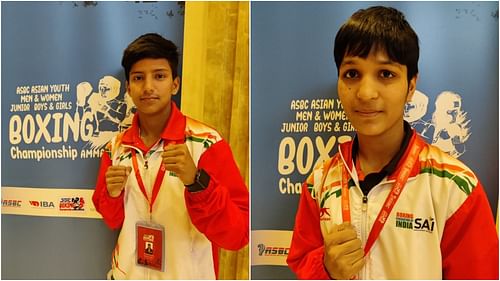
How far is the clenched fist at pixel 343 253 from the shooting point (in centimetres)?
109

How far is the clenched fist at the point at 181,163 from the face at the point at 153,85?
0.44 ft

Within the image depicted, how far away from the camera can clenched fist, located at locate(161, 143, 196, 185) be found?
4.10 ft

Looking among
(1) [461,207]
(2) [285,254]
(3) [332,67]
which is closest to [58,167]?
(2) [285,254]

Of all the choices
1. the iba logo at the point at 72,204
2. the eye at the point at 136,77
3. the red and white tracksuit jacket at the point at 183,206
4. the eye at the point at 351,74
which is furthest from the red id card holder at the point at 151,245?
the eye at the point at 351,74

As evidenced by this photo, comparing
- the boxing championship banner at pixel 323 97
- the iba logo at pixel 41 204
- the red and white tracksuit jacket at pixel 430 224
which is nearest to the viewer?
the red and white tracksuit jacket at pixel 430 224

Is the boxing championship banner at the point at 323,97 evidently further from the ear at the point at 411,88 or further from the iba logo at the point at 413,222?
the iba logo at the point at 413,222

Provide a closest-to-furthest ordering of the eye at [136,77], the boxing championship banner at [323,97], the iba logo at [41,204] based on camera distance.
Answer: the boxing championship banner at [323,97], the eye at [136,77], the iba logo at [41,204]

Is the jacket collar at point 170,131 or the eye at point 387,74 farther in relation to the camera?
the jacket collar at point 170,131

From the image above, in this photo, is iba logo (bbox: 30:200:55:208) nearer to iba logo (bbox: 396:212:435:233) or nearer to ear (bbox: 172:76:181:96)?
ear (bbox: 172:76:181:96)

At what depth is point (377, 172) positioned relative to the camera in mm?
1151

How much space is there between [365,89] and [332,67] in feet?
0.74

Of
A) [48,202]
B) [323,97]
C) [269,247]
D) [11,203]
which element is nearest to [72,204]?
[48,202]

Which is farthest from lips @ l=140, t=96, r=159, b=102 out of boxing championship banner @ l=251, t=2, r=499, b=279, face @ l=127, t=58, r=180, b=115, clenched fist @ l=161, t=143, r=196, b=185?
boxing championship banner @ l=251, t=2, r=499, b=279

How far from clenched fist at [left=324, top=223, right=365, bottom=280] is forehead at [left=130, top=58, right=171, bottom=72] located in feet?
2.17
